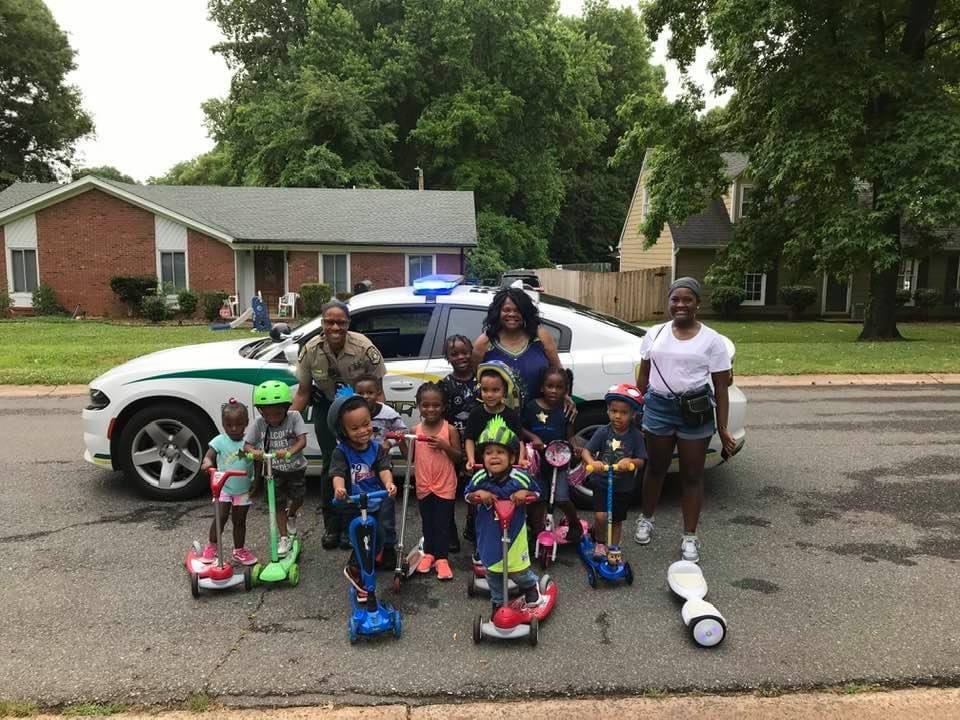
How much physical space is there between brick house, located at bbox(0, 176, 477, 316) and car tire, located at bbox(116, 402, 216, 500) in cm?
1978

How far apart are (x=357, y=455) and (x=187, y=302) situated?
67.8ft

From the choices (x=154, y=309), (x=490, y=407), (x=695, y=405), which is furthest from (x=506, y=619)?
(x=154, y=309)

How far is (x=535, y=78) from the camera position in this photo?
37.2 metres

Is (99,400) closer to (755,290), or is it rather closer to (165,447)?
(165,447)

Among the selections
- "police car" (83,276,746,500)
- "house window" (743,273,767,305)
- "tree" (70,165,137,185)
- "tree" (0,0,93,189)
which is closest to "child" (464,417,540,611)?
"police car" (83,276,746,500)

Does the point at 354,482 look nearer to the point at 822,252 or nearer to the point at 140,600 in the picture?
the point at 140,600

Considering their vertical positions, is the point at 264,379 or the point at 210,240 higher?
the point at 210,240

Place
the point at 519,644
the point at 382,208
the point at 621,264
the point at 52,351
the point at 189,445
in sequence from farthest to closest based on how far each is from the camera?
the point at 621,264 < the point at 382,208 < the point at 52,351 < the point at 189,445 < the point at 519,644

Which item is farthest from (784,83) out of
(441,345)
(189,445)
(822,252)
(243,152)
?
(243,152)

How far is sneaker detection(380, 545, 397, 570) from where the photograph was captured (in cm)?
423

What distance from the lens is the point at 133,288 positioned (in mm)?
23062

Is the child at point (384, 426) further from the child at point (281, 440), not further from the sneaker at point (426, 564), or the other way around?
the child at point (281, 440)

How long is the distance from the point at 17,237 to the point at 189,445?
22734mm

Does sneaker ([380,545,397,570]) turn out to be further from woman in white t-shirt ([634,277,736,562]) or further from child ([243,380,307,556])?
woman in white t-shirt ([634,277,736,562])
